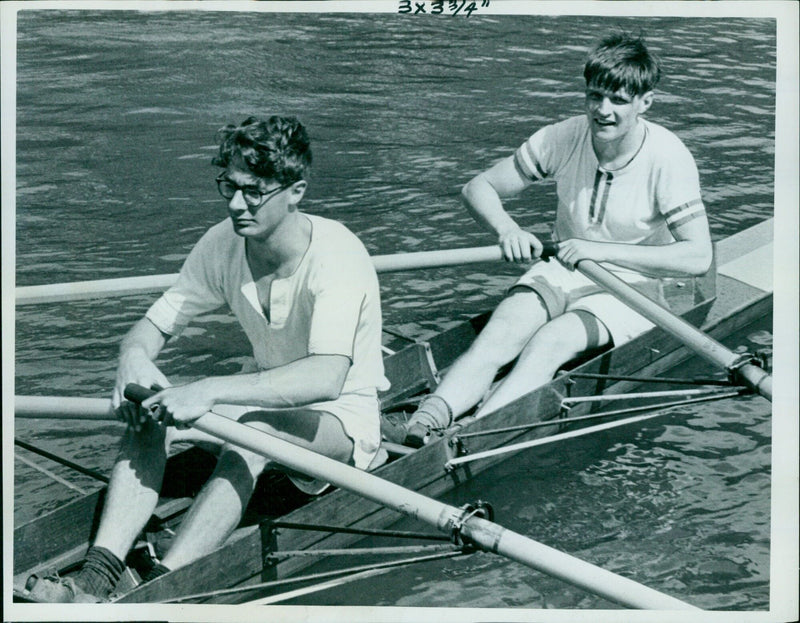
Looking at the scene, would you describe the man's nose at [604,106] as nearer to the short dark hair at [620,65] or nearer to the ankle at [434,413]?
the short dark hair at [620,65]

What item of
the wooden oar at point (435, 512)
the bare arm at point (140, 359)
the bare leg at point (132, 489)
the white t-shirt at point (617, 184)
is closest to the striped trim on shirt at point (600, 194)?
the white t-shirt at point (617, 184)

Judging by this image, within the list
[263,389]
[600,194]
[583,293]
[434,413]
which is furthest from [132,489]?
[600,194]

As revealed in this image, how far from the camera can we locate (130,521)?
3.41 metres

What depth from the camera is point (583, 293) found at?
4.52 m

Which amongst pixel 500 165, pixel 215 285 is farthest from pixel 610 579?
pixel 500 165

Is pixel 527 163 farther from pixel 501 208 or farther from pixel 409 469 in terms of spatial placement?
pixel 409 469

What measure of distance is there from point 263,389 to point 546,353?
4.59 ft

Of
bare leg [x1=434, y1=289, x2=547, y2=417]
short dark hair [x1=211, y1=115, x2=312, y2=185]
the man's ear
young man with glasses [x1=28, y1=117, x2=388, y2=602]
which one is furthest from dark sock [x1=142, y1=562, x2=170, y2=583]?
the man's ear

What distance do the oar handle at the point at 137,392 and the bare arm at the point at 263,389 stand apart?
2.6 inches

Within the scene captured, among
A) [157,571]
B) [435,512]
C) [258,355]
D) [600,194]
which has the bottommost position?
[157,571]

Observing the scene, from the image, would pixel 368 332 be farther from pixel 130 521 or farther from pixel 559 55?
pixel 559 55

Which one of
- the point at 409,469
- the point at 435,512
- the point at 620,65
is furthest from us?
the point at 620,65

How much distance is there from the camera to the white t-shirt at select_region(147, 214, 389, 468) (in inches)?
132

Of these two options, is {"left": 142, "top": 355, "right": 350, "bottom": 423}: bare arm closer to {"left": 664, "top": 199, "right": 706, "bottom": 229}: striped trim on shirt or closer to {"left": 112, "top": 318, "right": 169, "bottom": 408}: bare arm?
{"left": 112, "top": 318, "right": 169, "bottom": 408}: bare arm
